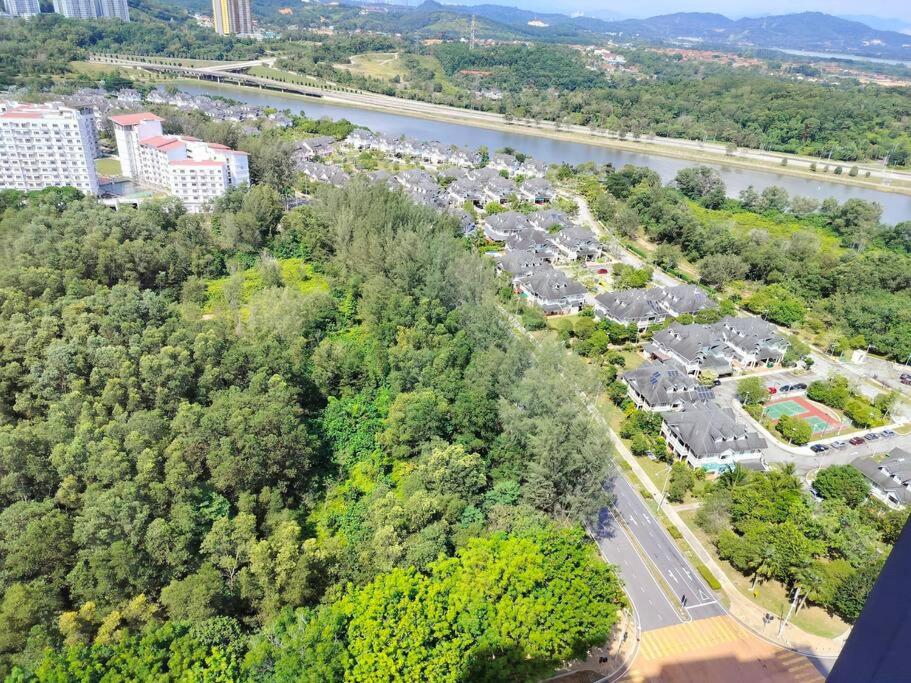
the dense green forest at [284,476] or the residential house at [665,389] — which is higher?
the dense green forest at [284,476]

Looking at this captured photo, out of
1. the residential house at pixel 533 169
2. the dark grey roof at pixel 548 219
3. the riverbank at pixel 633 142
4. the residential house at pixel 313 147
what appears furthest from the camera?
the riverbank at pixel 633 142

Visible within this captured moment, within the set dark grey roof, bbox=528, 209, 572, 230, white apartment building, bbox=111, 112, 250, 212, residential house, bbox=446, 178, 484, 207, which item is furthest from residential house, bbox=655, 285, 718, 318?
white apartment building, bbox=111, 112, 250, 212

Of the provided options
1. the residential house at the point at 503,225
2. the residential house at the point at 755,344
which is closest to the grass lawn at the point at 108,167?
the residential house at the point at 503,225

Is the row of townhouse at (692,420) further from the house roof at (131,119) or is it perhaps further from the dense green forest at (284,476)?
the house roof at (131,119)

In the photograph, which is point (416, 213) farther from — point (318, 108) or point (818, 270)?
point (318, 108)

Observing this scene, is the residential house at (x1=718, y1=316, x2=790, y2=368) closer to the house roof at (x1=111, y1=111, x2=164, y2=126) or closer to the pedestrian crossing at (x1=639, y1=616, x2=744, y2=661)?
the pedestrian crossing at (x1=639, y1=616, x2=744, y2=661)

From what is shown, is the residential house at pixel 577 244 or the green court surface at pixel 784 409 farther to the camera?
the residential house at pixel 577 244
